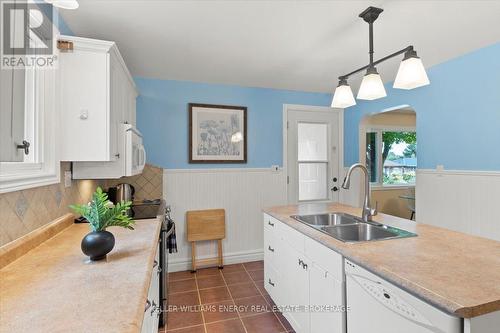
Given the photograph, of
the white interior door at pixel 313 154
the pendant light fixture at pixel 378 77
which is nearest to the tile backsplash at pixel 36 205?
the pendant light fixture at pixel 378 77

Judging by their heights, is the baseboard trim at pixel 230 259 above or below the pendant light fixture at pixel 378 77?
below

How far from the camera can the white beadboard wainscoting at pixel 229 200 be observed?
3229 mm

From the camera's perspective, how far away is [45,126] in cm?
149

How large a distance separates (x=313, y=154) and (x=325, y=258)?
8.31 feet

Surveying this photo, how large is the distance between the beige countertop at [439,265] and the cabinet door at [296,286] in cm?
28

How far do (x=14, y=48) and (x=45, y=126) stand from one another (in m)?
0.42

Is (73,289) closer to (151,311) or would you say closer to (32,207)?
(151,311)

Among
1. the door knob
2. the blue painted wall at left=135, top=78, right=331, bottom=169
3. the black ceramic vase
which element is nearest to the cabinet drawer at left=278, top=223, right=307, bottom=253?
the black ceramic vase

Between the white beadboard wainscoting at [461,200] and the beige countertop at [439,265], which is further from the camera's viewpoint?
the white beadboard wainscoting at [461,200]

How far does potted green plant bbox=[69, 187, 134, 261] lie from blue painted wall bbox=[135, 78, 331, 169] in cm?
197

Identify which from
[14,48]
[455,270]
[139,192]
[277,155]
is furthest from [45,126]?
[277,155]

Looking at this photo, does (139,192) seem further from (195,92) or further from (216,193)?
(195,92)

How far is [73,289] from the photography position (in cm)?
91

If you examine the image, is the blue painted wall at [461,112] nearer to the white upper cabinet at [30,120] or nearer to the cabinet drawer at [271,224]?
the cabinet drawer at [271,224]
